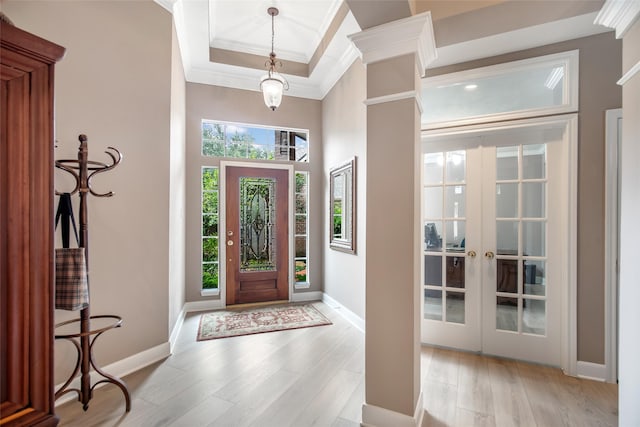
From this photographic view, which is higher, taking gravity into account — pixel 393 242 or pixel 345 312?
pixel 393 242

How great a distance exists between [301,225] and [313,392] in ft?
9.33

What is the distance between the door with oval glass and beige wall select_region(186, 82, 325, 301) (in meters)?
2.07

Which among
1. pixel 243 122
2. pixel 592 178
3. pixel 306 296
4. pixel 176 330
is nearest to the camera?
pixel 592 178

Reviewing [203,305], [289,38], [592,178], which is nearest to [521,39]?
[592,178]

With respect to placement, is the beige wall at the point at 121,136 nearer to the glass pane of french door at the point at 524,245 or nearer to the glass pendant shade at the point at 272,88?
the glass pendant shade at the point at 272,88

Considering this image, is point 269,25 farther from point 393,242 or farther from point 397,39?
point 393,242

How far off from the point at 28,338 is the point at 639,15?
259cm

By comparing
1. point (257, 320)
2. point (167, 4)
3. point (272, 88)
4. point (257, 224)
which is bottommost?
point (257, 320)

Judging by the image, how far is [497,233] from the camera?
9.39 feet

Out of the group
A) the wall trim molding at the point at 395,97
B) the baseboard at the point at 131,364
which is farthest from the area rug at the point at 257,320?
the wall trim molding at the point at 395,97

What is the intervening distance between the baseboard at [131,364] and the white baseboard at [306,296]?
2.13 meters

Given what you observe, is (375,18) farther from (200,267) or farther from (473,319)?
(200,267)

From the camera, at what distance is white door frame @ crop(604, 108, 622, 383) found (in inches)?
92.3

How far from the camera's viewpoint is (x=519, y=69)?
267cm
